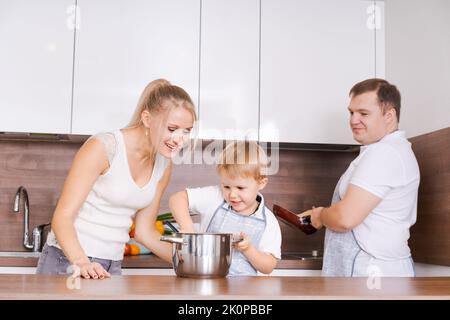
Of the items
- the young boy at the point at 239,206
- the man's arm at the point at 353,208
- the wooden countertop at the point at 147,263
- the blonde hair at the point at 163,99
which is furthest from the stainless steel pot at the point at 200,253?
the wooden countertop at the point at 147,263

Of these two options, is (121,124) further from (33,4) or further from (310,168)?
(310,168)

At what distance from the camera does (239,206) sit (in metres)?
1.79

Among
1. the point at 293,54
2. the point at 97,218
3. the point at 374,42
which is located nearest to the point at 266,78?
the point at 293,54

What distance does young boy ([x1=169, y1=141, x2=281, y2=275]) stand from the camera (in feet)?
5.67

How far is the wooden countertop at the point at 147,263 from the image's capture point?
2350mm

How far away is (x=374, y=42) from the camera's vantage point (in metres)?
2.80

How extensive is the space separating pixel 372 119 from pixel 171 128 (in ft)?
2.41

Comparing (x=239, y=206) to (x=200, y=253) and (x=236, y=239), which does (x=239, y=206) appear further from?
(x=200, y=253)

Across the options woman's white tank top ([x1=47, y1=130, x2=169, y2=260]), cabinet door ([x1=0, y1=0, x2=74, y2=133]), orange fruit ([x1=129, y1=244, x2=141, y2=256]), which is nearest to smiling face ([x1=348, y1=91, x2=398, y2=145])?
woman's white tank top ([x1=47, y1=130, x2=169, y2=260])

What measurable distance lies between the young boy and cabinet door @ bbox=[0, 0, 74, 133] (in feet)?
3.32

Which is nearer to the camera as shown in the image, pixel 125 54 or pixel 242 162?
pixel 242 162

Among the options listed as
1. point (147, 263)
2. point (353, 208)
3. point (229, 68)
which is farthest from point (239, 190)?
point (229, 68)

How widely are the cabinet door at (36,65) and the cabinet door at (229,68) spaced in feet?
1.91

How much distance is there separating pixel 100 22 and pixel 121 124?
45cm
